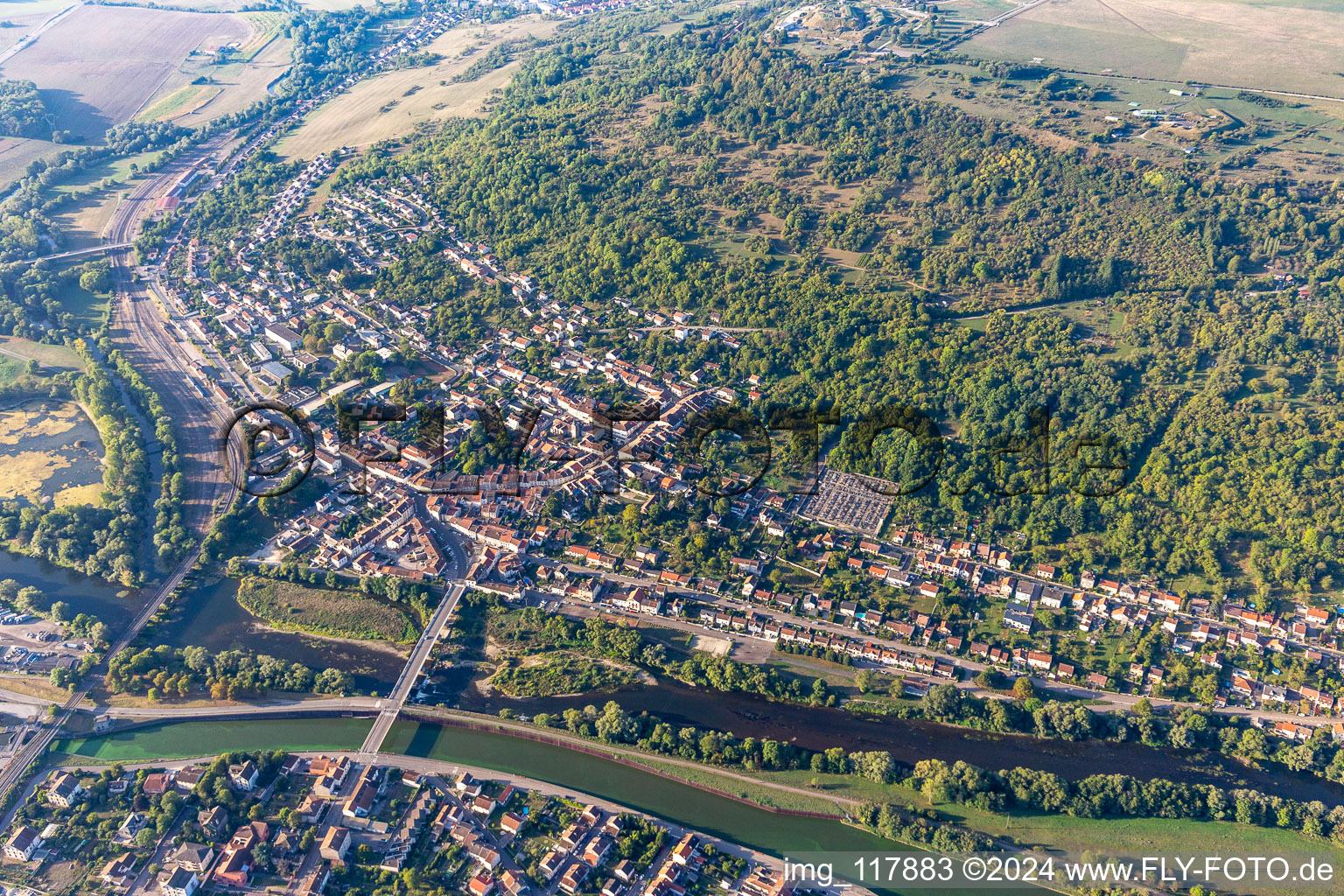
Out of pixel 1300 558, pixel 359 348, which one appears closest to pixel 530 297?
pixel 359 348

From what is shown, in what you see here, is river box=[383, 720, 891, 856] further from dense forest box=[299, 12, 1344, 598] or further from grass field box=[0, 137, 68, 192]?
grass field box=[0, 137, 68, 192]

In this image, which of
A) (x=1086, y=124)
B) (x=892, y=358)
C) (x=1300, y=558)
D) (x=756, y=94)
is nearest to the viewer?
(x=1300, y=558)

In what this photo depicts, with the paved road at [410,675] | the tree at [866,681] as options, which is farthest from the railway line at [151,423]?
the tree at [866,681]

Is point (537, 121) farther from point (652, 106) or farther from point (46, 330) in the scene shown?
point (46, 330)

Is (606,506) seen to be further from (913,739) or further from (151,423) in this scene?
(151,423)

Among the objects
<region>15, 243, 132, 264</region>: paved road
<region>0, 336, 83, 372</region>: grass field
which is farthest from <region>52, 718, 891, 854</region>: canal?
<region>15, 243, 132, 264</region>: paved road

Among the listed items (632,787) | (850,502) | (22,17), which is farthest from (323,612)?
(22,17)
